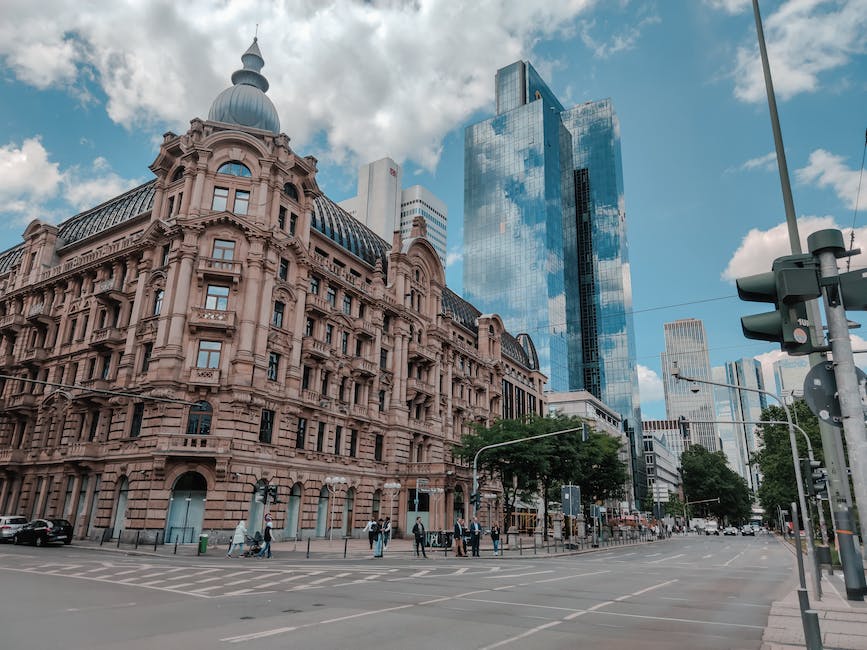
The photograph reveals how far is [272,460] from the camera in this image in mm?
38938

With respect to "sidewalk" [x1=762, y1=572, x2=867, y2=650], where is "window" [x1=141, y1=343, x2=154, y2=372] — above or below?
above

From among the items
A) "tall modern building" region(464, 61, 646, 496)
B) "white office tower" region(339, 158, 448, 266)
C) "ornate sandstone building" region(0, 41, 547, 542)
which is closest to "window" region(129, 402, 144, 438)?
"ornate sandstone building" region(0, 41, 547, 542)

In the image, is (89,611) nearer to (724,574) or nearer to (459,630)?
(459,630)

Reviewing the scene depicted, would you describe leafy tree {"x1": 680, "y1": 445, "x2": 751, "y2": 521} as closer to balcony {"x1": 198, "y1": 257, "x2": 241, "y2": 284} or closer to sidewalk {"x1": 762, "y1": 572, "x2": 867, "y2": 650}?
balcony {"x1": 198, "y1": 257, "x2": 241, "y2": 284}

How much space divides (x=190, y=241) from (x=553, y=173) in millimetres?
119036

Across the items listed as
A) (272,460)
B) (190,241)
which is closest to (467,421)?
(272,460)

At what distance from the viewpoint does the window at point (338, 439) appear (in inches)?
1805

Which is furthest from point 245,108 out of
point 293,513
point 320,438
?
point 293,513

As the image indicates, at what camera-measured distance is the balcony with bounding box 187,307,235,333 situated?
37.8m

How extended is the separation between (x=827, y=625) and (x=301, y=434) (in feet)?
117

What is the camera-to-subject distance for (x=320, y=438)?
4428 centimetres

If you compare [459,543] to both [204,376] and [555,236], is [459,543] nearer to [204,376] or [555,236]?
[204,376]

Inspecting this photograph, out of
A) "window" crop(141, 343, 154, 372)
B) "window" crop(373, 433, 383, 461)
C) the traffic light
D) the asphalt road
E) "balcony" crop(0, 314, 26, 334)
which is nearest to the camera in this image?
the traffic light

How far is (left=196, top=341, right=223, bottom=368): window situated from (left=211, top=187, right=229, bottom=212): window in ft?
31.2
